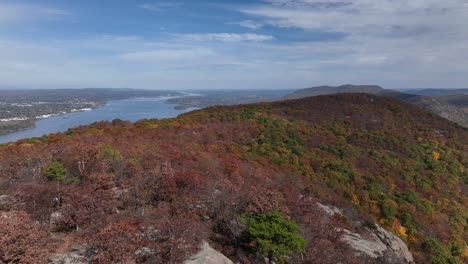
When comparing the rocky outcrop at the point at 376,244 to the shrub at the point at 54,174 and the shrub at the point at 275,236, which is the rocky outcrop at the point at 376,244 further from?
the shrub at the point at 54,174

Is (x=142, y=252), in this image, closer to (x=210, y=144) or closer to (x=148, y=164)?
(x=148, y=164)

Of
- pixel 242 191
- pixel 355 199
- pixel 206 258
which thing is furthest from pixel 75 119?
pixel 206 258

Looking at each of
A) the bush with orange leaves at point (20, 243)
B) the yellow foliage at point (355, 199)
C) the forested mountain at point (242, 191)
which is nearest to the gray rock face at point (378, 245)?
the forested mountain at point (242, 191)

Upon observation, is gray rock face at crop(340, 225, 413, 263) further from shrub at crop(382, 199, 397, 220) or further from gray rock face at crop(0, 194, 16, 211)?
gray rock face at crop(0, 194, 16, 211)

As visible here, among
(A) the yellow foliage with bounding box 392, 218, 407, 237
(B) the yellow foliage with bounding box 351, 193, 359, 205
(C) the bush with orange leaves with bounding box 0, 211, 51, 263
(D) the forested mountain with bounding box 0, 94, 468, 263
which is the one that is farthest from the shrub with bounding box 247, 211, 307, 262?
(B) the yellow foliage with bounding box 351, 193, 359, 205

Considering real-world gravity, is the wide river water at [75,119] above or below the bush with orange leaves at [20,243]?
below

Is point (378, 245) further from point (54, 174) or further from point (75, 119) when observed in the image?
point (75, 119)
